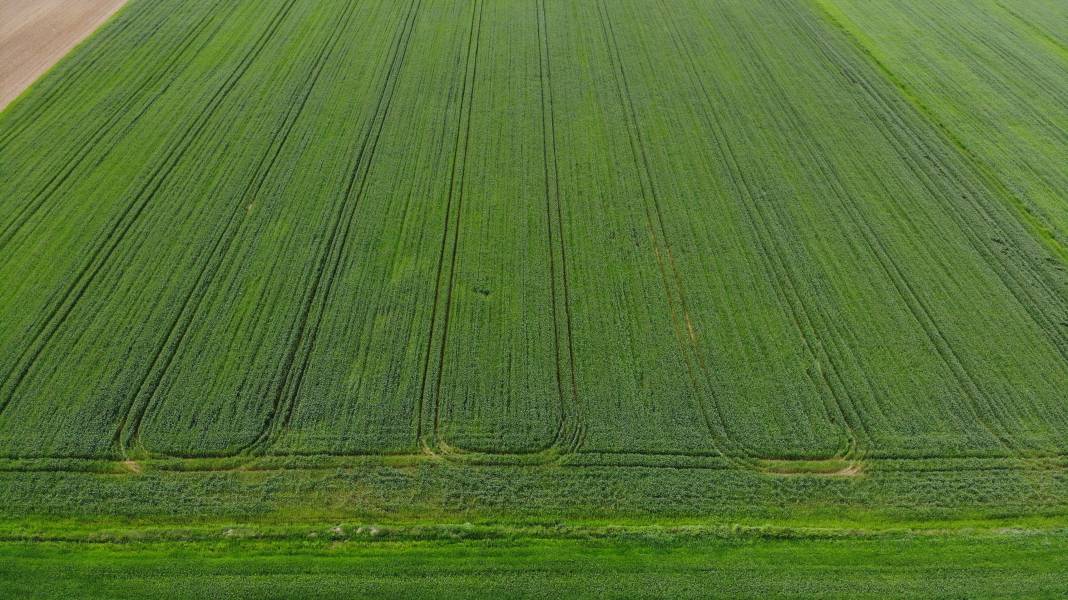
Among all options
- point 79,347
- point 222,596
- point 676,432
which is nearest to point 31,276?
point 79,347

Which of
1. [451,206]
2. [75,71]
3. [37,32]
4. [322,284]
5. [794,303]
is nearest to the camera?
[794,303]

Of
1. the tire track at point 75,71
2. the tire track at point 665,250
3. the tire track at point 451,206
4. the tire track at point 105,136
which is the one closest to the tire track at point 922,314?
the tire track at point 665,250

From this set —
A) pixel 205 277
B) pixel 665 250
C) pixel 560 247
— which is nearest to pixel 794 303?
pixel 665 250

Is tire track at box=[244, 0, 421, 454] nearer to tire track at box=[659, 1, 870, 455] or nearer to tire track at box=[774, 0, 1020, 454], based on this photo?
tire track at box=[659, 1, 870, 455]

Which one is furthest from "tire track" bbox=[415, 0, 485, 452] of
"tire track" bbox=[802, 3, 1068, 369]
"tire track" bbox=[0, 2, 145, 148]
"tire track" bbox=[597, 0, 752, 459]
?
"tire track" bbox=[802, 3, 1068, 369]

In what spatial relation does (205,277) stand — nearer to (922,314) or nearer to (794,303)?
(794,303)

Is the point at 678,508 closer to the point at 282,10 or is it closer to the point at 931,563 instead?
the point at 931,563
